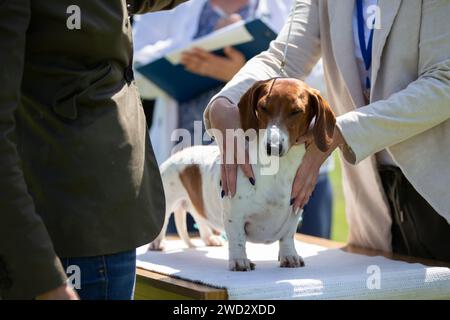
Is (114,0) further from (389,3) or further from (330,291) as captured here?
(389,3)

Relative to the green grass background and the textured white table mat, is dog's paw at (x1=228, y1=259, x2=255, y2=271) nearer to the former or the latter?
the textured white table mat

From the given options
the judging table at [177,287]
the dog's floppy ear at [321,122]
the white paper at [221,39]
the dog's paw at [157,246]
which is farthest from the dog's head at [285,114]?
the white paper at [221,39]

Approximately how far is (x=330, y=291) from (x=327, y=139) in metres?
0.37

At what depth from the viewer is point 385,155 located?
2162mm

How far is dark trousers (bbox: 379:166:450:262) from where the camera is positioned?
2096 mm

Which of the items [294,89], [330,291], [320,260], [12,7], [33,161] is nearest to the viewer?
[12,7]

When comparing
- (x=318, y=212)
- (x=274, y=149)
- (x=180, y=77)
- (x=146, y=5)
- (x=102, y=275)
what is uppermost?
(x=146, y=5)

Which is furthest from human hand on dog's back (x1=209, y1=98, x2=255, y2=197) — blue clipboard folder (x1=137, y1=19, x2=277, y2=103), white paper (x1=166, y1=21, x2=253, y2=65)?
blue clipboard folder (x1=137, y1=19, x2=277, y2=103)

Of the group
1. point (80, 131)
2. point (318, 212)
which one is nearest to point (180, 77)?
point (318, 212)

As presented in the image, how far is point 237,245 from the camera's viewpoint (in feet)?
6.36

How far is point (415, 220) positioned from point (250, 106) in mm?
614

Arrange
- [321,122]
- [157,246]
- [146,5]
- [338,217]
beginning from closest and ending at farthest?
[146,5]
[321,122]
[157,246]
[338,217]

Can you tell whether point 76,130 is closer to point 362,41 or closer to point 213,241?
point 362,41
